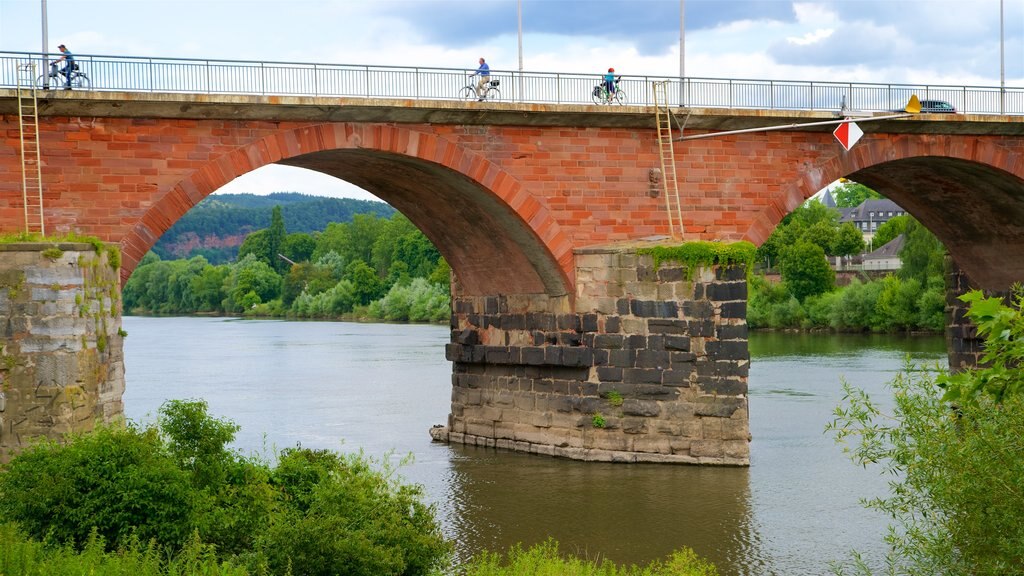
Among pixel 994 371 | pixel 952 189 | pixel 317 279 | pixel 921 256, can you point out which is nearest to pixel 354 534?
pixel 994 371

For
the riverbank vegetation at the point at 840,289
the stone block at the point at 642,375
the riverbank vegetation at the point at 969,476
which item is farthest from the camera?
the riverbank vegetation at the point at 840,289

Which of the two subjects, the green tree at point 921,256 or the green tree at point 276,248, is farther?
the green tree at point 276,248

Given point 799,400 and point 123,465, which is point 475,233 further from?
point 123,465

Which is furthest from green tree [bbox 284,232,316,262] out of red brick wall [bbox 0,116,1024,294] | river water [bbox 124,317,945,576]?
red brick wall [bbox 0,116,1024,294]

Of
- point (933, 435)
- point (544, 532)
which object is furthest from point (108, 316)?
point (933, 435)

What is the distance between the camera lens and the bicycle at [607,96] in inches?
907

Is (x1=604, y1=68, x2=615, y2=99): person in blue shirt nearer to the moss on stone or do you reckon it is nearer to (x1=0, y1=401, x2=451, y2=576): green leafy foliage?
the moss on stone

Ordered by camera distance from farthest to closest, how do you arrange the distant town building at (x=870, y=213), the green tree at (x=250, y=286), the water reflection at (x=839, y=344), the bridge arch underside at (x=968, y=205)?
the distant town building at (x=870, y=213), the green tree at (x=250, y=286), the water reflection at (x=839, y=344), the bridge arch underside at (x=968, y=205)

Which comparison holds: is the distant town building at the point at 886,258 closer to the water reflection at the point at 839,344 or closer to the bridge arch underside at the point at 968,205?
the water reflection at the point at 839,344

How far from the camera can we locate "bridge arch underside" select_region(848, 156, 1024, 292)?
88.3ft

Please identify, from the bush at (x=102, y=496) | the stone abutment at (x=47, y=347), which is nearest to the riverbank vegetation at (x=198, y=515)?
the bush at (x=102, y=496)

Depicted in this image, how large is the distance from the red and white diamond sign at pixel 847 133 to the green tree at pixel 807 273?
41.1 m

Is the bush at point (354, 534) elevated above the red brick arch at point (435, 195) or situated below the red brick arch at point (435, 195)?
below

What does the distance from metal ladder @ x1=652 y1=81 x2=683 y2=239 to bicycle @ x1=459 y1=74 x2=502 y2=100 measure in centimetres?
288
